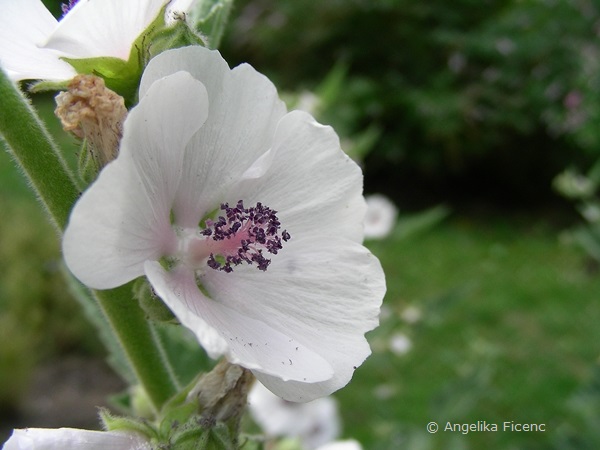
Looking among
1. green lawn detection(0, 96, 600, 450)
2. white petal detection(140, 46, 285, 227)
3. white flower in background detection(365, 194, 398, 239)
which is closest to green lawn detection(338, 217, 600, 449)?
green lawn detection(0, 96, 600, 450)

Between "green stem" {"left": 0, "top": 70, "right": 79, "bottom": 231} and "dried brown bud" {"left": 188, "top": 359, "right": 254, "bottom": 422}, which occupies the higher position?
"green stem" {"left": 0, "top": 70, "right": 79, "bottom": 231}

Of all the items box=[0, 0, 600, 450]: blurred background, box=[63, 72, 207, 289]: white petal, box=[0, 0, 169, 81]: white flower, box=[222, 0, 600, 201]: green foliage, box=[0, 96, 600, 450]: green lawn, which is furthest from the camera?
box=[222, 0, 600, 201]: green foliage

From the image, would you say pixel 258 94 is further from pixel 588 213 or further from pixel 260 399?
pixel 588 213

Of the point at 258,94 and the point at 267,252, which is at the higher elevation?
the point at 258,94

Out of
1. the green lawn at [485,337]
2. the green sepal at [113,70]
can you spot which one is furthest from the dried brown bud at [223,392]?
the green lawn at [485,337]

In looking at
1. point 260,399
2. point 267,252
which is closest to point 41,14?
point 267,252

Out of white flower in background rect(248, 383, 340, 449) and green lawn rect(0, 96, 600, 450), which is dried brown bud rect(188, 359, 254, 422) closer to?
white flower in background rect(248, 383, 340, 449)

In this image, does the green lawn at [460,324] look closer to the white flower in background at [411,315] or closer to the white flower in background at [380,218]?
the white flower in background at [411,315]
